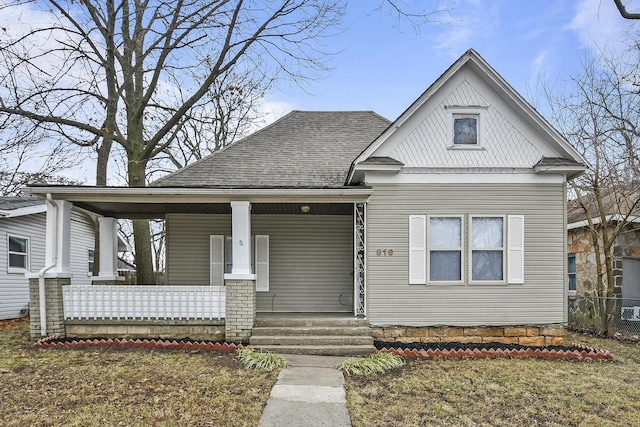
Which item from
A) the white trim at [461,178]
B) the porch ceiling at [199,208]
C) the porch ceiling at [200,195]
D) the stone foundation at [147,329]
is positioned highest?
the white trim at [461,178]

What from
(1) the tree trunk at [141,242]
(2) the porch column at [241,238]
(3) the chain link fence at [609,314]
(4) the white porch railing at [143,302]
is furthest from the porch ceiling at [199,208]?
(3) the chain link fence at [609,314]

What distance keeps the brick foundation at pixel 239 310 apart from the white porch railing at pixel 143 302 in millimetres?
196

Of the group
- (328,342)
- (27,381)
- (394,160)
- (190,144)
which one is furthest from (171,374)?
(190,144)

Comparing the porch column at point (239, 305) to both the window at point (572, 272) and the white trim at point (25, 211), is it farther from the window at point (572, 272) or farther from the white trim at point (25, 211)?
the window at point (572, 272)

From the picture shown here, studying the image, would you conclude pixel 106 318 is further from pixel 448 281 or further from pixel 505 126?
pixel 505 126

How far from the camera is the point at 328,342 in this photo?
791cm

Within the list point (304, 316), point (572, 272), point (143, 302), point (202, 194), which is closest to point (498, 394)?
point (304, 316)

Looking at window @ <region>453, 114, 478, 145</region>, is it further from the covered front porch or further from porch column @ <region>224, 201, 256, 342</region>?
porch column @ <region>224, 201, 256, 342</region>

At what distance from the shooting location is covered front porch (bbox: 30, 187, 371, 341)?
27.2 ft

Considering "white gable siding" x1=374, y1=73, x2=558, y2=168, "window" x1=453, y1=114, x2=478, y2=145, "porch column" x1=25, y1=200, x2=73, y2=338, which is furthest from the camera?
"window" x1=453, y1=114, x2=478, y2=145

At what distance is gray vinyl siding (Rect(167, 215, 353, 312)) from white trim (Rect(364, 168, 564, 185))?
235 cm

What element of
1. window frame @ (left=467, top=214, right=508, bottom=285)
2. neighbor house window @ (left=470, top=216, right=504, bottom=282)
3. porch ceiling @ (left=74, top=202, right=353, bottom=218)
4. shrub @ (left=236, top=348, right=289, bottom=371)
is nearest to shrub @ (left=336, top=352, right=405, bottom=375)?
shrub @ (left=236, top=348, right=289, bottom=371)

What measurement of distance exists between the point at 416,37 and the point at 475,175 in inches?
114

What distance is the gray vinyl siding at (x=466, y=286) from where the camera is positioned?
852cm
